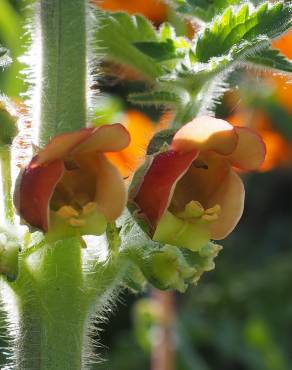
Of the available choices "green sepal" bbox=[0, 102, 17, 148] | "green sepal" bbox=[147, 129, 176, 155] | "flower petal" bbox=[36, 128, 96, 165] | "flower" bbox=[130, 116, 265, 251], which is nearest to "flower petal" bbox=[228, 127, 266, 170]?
"flower" bbox=[130, 116, 265, 251]

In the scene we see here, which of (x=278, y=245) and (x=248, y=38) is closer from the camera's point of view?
(x=248, y=38)

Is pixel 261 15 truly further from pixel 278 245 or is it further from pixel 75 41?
pixel 278 245

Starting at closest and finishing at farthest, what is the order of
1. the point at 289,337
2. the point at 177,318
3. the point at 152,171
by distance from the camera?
the point at 152,171
the point at 177,318
the point at 289,337

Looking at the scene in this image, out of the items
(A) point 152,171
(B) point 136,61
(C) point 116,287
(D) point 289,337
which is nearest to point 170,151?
(A) point 152,171

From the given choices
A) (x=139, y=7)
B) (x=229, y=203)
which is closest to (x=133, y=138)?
(x=139, y=7)

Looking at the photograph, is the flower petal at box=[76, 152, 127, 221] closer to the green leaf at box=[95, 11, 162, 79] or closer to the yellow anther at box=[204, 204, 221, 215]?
the yellow anther at box=[204, 204, 221, 215]

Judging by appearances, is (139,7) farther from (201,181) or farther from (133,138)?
(201,181)
